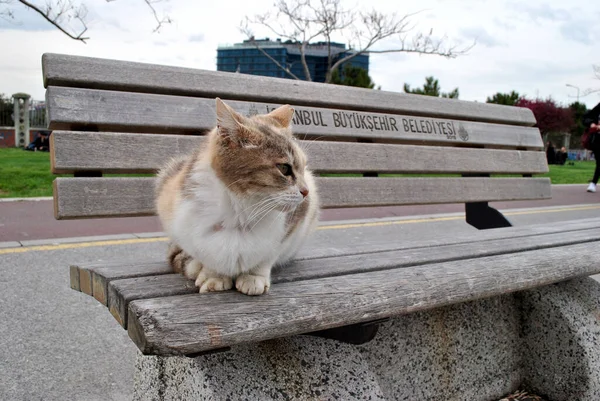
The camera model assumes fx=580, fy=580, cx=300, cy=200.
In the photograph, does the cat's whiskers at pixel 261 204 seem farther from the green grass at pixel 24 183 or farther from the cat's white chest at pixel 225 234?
the green grass at pixel 24 183

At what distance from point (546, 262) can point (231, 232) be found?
138 centimetres

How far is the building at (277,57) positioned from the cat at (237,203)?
49.9 ft

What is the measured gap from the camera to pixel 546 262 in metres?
2.34

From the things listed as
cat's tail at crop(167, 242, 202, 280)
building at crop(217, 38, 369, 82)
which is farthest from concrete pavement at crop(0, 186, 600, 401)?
building at crop(217, 38, 369, 82)

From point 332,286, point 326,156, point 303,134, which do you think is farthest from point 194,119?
point 332,286

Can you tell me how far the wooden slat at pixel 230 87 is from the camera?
2461 millimetres

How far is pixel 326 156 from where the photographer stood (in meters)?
3.20

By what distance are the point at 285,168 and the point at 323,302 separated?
40 cm

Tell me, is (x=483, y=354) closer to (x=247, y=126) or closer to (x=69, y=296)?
(x=247, y=126)

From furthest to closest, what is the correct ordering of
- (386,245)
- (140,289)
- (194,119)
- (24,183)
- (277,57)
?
(277,57)
(24,183)
(194,119)
(386,245)
(140,289)

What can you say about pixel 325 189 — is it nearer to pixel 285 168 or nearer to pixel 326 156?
pixel 326 156

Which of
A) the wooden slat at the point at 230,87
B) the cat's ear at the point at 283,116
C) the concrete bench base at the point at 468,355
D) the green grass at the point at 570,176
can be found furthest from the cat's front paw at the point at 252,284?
the green grass at the point at 570,176

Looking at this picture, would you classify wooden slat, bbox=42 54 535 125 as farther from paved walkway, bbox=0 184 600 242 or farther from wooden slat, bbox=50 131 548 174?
paved walkway, bbox=0 184 600 242

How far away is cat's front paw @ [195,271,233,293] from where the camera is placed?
164 cm
